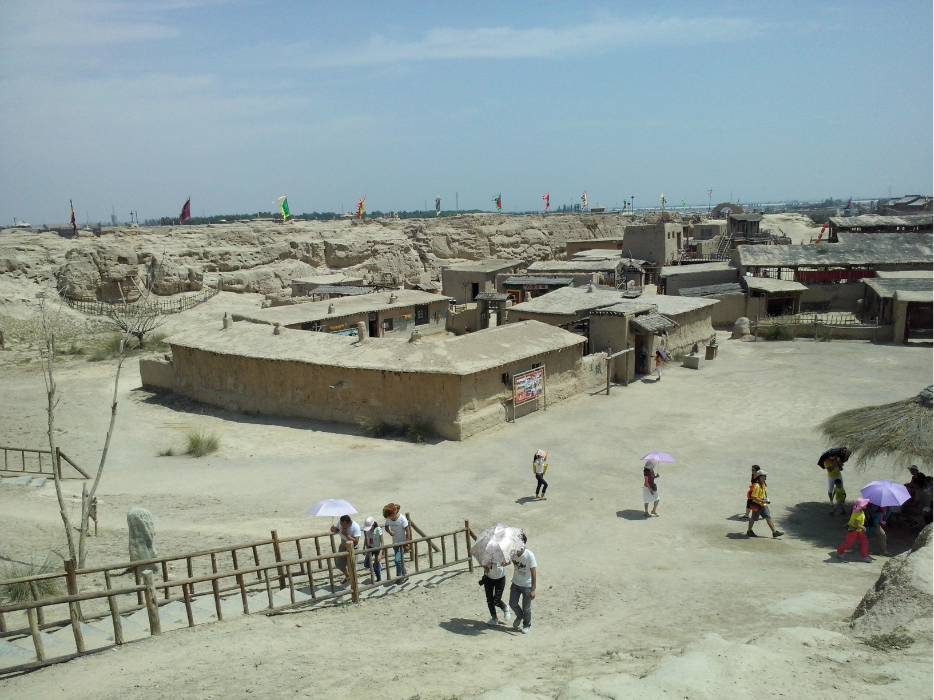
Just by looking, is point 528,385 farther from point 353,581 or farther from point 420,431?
point 353,581

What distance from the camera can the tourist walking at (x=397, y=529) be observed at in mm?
10016

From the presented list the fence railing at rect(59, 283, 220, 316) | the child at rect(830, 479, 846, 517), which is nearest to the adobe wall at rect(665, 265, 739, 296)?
the child at rect(830, 479, 846, 517)

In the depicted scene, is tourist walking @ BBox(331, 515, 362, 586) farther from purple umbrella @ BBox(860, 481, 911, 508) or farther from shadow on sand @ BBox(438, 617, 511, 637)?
purple umbrella @ BBox(860, 481, 911, 508)

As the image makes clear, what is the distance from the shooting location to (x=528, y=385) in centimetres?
1936

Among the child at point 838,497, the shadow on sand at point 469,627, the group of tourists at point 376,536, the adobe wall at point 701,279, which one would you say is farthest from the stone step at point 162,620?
the adobe wall at point 701,279

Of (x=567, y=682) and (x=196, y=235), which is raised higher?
(x=196, y=235)

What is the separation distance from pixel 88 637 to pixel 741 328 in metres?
28.6

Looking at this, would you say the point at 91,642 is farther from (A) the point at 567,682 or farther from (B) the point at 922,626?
(B) the point at 922,626

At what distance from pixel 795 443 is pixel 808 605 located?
30.0 feet

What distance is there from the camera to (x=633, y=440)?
17297mm

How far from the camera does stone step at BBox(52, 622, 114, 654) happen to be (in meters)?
7.51

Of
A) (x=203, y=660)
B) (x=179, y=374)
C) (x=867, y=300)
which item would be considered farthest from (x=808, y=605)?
(x=867, y=300)

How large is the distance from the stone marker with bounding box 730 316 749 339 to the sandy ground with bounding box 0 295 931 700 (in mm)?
5072

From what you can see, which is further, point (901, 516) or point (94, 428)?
point (94, 428)
